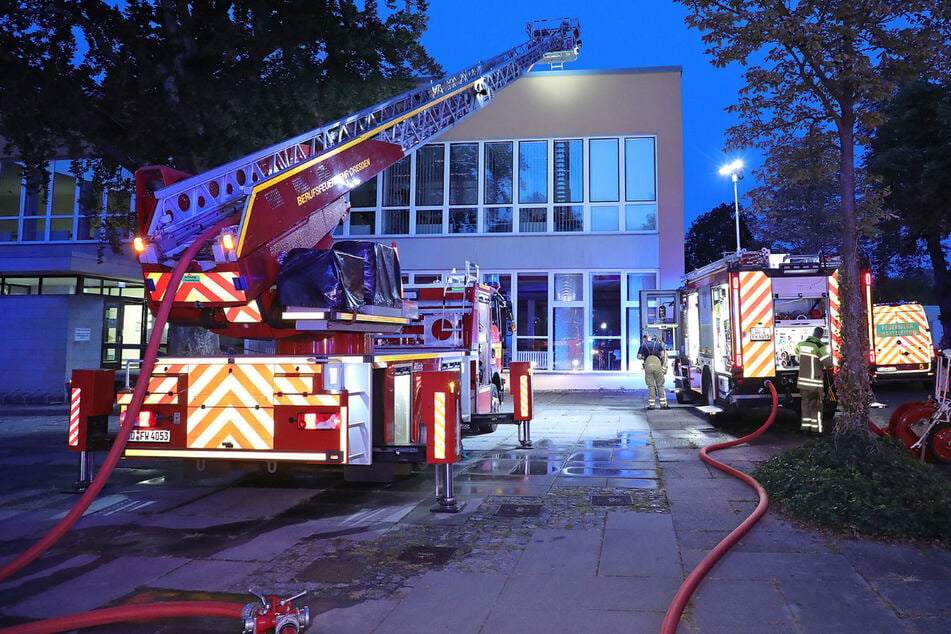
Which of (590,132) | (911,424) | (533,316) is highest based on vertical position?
(590,132)

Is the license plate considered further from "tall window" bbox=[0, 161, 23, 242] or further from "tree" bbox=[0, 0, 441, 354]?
"tall window" bbox=[0, 161, 23, 242]

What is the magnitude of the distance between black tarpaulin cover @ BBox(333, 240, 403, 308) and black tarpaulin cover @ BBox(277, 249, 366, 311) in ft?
1.00

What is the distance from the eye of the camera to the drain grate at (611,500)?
256 inches

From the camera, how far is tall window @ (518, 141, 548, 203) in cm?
2384

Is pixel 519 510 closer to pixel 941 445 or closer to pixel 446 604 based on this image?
pixel 446 604

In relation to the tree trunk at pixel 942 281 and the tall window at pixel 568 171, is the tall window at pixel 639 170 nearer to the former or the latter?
the tall window at pixel 568 171

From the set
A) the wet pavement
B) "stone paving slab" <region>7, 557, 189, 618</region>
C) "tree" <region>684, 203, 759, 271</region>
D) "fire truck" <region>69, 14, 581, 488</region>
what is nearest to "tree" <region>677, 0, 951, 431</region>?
the wet pavement

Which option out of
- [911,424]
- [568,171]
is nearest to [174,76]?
[911,424]

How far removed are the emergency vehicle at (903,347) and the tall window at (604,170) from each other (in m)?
9.90

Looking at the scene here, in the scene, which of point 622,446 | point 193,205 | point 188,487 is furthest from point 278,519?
point 622,446

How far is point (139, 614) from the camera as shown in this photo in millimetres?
3596

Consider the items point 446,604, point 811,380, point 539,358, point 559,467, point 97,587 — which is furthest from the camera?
point 539,358

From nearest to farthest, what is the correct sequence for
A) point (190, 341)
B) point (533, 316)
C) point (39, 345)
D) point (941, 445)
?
point (941, 445), point (190, 341), point (39, 345), point (533, 316)

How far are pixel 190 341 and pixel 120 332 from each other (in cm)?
1068
